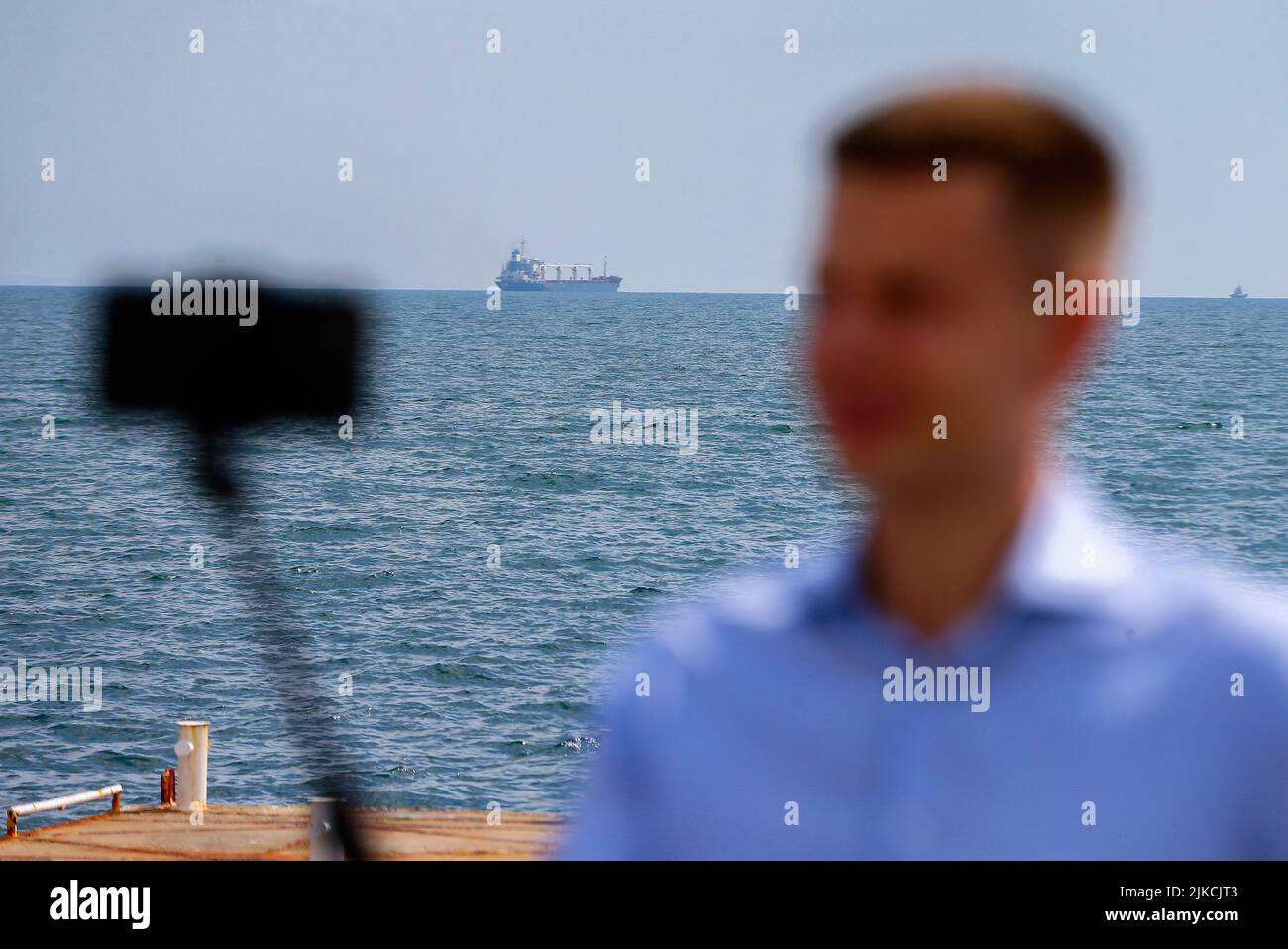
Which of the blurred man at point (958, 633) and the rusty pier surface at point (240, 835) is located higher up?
the blurred man at point (958, 633)

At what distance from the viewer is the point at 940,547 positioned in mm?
879

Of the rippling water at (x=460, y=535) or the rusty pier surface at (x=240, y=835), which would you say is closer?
the rusty pier surface at (x=240, y=835)

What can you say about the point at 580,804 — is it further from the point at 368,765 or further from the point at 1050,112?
the point at 368,765

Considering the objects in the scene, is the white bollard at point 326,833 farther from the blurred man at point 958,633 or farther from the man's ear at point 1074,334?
the man's ear at point 1074,334

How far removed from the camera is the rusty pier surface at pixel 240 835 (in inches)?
265

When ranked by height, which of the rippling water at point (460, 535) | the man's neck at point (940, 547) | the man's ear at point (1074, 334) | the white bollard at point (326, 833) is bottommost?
the rippling water at point (460, 535)

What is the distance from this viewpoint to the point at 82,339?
153cm

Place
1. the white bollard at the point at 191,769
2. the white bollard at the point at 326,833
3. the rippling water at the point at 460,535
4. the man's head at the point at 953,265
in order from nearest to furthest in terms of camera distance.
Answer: the man's head at the point at 953,265
the white bollard at the point at 326,833
the white bollard at the point at 191,769
the rippling water at the point at 460,535

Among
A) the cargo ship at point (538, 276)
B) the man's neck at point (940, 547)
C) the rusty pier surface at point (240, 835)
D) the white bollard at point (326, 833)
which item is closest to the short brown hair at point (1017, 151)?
the man's neck at point (940, 547)

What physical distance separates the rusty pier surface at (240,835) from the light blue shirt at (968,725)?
5080 mm

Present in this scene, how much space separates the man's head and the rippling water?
0.05 meters

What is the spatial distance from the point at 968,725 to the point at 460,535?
34.1 metres

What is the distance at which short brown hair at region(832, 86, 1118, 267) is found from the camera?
2.70 feet
